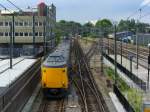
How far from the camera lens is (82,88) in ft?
127

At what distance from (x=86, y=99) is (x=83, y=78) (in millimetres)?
13501

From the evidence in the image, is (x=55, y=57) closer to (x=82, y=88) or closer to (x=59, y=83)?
(x=59, y=83)

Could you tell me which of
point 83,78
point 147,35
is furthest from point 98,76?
point 147,35

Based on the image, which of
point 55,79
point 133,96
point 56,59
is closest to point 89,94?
point 56,59

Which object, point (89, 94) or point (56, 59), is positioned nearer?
point (56, 59)

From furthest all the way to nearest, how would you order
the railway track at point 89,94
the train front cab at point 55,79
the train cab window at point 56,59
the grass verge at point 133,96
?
1. the train cab window at point 56,59
2. the train front cab at point 55,79
3. the railway track at point 89,94
4. the grass verge at point 133,96

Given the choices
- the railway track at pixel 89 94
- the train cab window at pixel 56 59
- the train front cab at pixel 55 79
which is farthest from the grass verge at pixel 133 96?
the train cab window at pixel 56 59

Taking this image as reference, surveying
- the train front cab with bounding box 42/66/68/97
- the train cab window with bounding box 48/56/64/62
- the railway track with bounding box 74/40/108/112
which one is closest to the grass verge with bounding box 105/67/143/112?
the railway track with bounding box 74/40/108/112

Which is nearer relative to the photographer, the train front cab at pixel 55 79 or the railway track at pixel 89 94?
the railway track at pixel 89 94

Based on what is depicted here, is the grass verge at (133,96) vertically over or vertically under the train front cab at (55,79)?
under

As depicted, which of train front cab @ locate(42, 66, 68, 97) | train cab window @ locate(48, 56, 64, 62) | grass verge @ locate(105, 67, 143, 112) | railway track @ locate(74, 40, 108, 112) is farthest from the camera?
train cab window @ locate(48, 56, 64, 62)

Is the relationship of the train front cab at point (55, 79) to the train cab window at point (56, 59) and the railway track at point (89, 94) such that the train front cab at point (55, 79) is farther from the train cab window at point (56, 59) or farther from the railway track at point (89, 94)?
the railway track at point (89, 94)

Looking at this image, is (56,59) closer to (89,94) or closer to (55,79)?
(55,79)

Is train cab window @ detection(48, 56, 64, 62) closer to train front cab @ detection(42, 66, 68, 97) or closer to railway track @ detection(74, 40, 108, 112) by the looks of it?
train front cab @ detection(42, 66, 68, 97)
